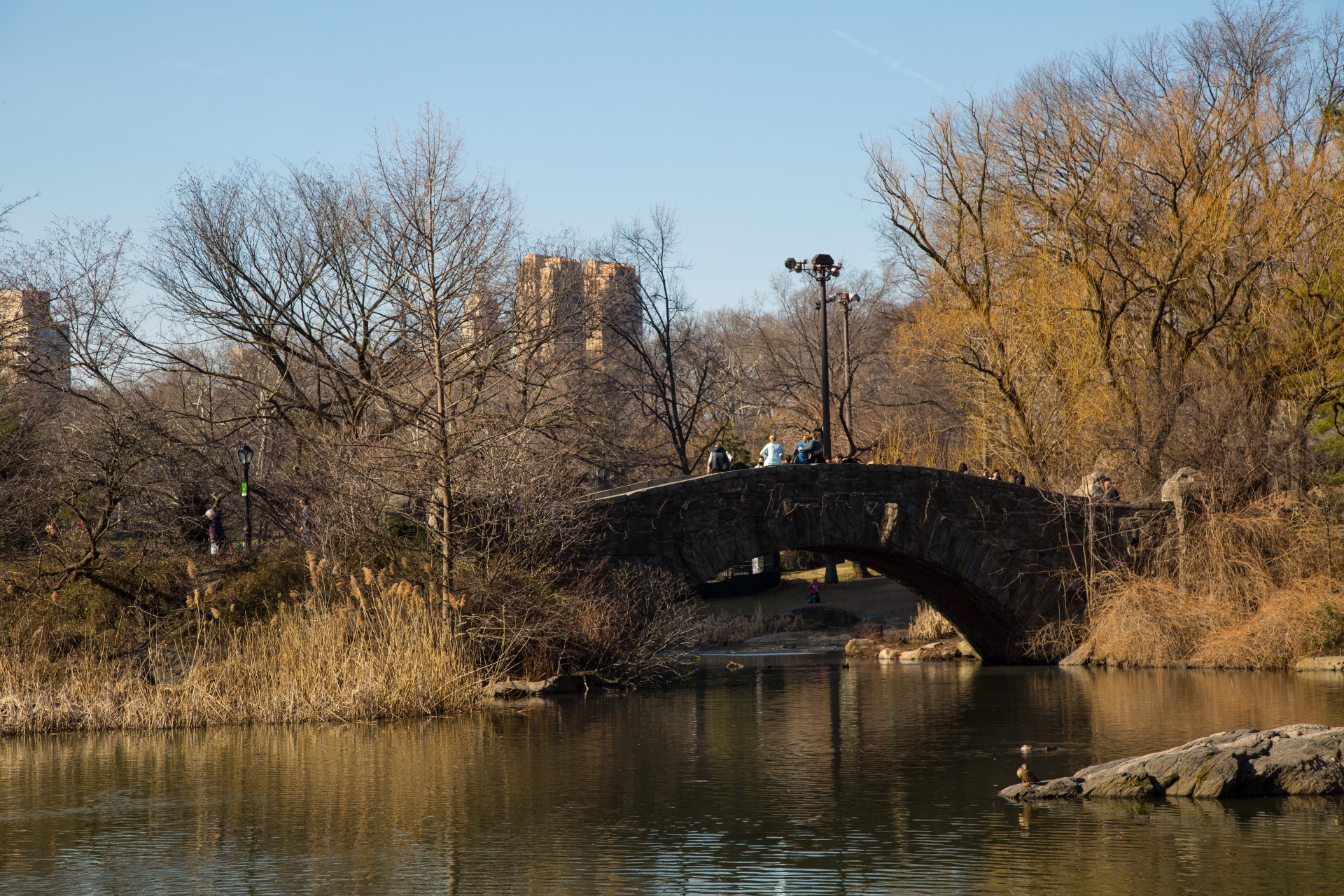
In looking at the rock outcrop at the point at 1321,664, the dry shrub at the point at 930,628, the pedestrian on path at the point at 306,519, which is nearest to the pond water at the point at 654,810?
the rock outcrop at the point at 1321,664

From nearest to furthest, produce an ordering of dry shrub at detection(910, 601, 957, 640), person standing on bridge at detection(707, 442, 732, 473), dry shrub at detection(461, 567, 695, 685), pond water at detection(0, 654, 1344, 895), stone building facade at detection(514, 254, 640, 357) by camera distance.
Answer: pond water at detection(0, 654, 1344, 895) → dry shrub at detection(461, 567, 695, 685) → person standing on bridge at detection(707, 442, 732, 473) → stone building facade at detection(514, 254, 640, 357) → dry shrub at detection(910, 601, 957, 640)

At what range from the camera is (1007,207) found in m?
22.8

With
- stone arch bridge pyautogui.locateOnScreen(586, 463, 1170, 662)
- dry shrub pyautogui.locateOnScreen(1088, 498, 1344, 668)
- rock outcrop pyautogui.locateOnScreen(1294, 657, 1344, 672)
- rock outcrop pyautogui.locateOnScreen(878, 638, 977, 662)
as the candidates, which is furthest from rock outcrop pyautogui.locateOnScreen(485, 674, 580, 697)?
rock outcrop pyautogui.locateOnScreen(1294, 657, 1344, 672)

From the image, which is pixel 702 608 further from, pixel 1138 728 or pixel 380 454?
pixel 1138 728

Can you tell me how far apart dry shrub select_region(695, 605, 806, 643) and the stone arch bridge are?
7.01 metres

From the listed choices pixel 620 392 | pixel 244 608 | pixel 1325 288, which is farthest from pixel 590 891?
pixel 620 392

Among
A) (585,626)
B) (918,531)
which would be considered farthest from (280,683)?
(918,531)

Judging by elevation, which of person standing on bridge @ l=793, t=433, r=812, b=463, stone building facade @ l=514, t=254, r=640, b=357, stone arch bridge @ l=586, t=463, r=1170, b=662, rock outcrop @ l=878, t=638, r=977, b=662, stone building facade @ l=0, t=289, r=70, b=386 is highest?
stone building facade @ l=514, t=254, r=640, b=357

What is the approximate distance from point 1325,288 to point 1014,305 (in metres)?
4.78

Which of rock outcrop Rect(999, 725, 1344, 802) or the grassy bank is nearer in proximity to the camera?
rock outcrop Rect(999, 725, 1344, 802)

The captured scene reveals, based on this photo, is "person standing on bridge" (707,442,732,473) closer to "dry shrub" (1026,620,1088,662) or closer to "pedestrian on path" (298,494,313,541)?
"dry shrub" (1026,620,1088,662)

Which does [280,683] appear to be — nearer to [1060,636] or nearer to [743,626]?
[1060,636]

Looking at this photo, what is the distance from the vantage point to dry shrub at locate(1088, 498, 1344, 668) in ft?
55.8

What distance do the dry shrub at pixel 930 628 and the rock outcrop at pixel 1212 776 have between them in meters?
14.5
